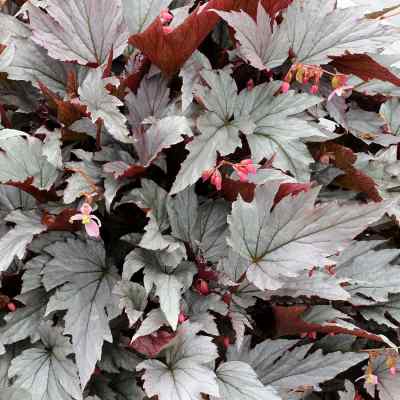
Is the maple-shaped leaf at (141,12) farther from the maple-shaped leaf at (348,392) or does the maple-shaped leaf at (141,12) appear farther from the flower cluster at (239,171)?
the maple-shaped leaf at (348,392)

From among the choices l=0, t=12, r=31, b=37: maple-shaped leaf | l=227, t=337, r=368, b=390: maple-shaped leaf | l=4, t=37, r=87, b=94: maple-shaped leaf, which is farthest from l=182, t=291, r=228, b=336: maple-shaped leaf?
l=0, t=12, r=31, b=37: maple-shaped leaf

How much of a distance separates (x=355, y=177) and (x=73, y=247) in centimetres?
74

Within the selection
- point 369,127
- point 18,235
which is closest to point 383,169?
point 369,127

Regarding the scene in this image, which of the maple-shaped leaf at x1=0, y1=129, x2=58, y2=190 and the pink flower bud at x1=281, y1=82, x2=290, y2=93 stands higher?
the pink flower bud at x1=281, y1=82, x2=290, y2=93

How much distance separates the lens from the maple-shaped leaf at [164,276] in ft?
3.41

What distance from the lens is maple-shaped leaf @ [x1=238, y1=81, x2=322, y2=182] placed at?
3.92 ft

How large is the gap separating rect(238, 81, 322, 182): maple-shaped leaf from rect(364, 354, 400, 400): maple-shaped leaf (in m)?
0.51

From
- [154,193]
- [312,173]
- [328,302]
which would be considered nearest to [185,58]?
[154,193]

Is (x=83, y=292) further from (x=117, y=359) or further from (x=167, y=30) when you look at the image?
(x=167, y=30)

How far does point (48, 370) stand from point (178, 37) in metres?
0.78

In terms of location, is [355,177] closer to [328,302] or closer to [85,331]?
[328,302]

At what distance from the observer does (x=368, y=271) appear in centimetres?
133

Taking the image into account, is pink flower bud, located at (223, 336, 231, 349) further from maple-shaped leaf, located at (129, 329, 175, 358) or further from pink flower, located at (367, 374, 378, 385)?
pink flower, located at (367, 374, 378, 385)

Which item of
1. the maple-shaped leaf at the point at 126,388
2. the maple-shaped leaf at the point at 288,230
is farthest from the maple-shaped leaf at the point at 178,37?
the maple-shaped leaf at the point at 126,388
